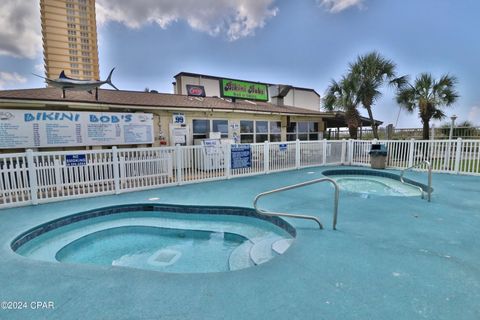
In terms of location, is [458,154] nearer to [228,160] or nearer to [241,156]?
[241,156]

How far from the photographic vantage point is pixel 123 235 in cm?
482

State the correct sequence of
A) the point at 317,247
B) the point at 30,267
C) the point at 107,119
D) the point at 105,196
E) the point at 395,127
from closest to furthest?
the point at 30,267 < the point at 317,247 < the point at 105,196 < the point at 107,119 < the point at 395,127

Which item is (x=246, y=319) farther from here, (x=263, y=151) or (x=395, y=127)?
(x=395, y=127)

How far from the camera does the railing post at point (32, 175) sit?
5418 millimetres

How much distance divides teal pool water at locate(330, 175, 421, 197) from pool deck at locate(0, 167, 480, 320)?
300 cm

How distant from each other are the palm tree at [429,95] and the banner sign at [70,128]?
13272 millimetres

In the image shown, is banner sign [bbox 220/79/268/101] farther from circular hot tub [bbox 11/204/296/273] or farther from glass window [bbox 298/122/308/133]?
circular hot tub [bbox 11/204/296/273]

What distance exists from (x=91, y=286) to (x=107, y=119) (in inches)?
281

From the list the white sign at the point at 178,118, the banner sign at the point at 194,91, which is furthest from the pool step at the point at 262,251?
the banner sign at the point at 194,91

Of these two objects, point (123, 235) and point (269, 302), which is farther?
point (123, 235)

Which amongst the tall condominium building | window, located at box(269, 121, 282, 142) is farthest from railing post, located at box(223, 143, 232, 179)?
the tall condominium building

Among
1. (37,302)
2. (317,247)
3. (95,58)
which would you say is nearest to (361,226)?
(317,247)

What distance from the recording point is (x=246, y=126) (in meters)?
12.2

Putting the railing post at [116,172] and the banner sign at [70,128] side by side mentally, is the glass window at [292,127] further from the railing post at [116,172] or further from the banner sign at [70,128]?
the railing post at [116,172]
